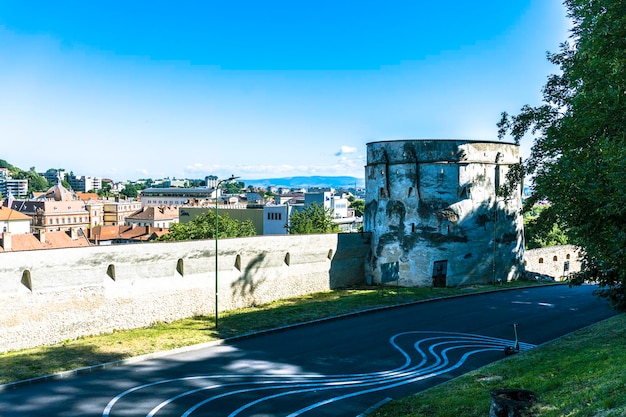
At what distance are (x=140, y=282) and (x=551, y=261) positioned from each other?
3726 centimetres

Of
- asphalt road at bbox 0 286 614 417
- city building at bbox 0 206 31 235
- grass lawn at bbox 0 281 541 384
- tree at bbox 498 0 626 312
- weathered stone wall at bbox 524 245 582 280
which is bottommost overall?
asphalt road at bbox 0 286 614 417

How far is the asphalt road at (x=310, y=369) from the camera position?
1376cm

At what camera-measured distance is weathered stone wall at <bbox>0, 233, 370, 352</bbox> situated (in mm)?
18875

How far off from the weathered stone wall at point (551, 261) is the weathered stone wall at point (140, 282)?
20.3m

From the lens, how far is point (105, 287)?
2123 centimetres

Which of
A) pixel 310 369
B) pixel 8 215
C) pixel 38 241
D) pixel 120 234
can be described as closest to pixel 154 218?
pixel 120 234

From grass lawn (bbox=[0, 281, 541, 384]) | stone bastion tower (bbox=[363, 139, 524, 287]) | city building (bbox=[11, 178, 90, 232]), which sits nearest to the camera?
grass lawn (bbox=[0, 281, 541, 384])

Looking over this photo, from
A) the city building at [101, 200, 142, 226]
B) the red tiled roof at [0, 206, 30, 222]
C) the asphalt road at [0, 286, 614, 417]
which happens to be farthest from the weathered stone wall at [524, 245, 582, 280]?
the city building at [101, 200, 142, 226]

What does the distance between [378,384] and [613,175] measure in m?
8.88

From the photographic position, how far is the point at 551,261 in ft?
148

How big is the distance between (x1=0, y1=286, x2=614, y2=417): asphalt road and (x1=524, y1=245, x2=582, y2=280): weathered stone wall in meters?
17.5

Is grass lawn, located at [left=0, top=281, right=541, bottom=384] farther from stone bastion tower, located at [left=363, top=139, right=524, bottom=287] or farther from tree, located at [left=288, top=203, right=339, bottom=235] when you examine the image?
tree, located at [left=288, top=203, right=339, bottom=235]

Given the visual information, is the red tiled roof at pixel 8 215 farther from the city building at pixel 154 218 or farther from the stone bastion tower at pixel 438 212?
the stone bastion tower at pixel 438 212

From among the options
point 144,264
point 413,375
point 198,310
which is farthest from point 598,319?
point 144,264
